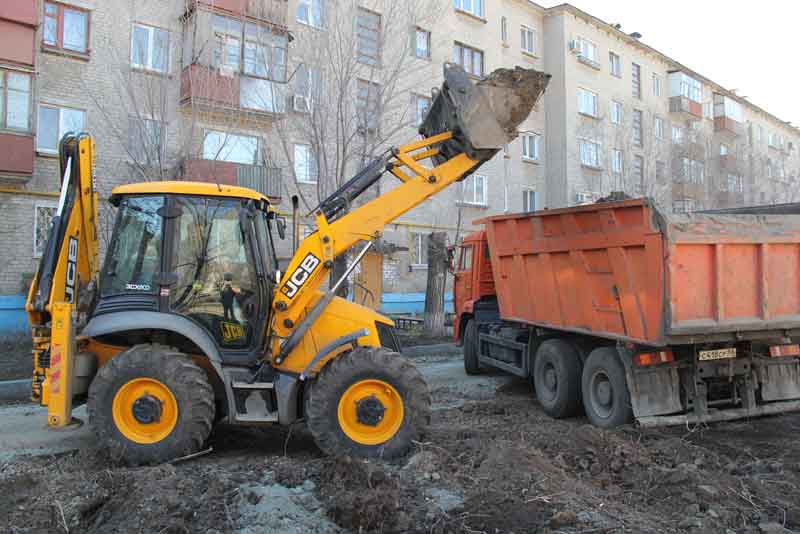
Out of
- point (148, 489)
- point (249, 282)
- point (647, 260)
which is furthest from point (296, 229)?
point (647, 260)

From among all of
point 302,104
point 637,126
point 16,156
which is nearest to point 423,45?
point 302,104

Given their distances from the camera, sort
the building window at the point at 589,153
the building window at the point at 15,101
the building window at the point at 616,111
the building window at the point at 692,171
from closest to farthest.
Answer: the building window at the point at 15,101 < the building window at the point at 692,171 < the building window at the point at 589,153 < the building window at the point at 616,111

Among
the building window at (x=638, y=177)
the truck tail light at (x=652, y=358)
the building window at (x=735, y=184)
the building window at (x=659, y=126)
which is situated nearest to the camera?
the truck tail light at (x=652, y=358)

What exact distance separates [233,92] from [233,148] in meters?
2.27

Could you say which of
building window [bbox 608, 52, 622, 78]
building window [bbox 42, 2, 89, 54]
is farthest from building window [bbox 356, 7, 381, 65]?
building window [bbox 608, 52, 622, 78]

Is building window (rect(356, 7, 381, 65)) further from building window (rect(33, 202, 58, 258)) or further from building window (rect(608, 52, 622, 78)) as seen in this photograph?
building window (rect(608, 52, 622, 78))

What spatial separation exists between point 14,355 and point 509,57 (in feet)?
76.0

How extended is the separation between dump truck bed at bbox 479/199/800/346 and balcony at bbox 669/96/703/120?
30.5m

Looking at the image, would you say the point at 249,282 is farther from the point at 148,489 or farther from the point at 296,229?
the point at 148,489

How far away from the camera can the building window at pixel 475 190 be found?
24141 mm

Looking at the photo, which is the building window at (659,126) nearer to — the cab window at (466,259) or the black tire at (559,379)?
the cab window at (466,259)

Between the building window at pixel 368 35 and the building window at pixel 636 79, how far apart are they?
21.7 meters

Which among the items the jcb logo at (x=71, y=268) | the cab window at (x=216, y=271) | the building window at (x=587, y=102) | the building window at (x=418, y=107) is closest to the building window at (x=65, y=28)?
the building window at (x=418, y=107)

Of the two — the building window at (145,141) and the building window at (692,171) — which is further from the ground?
the building window at (692,171)
